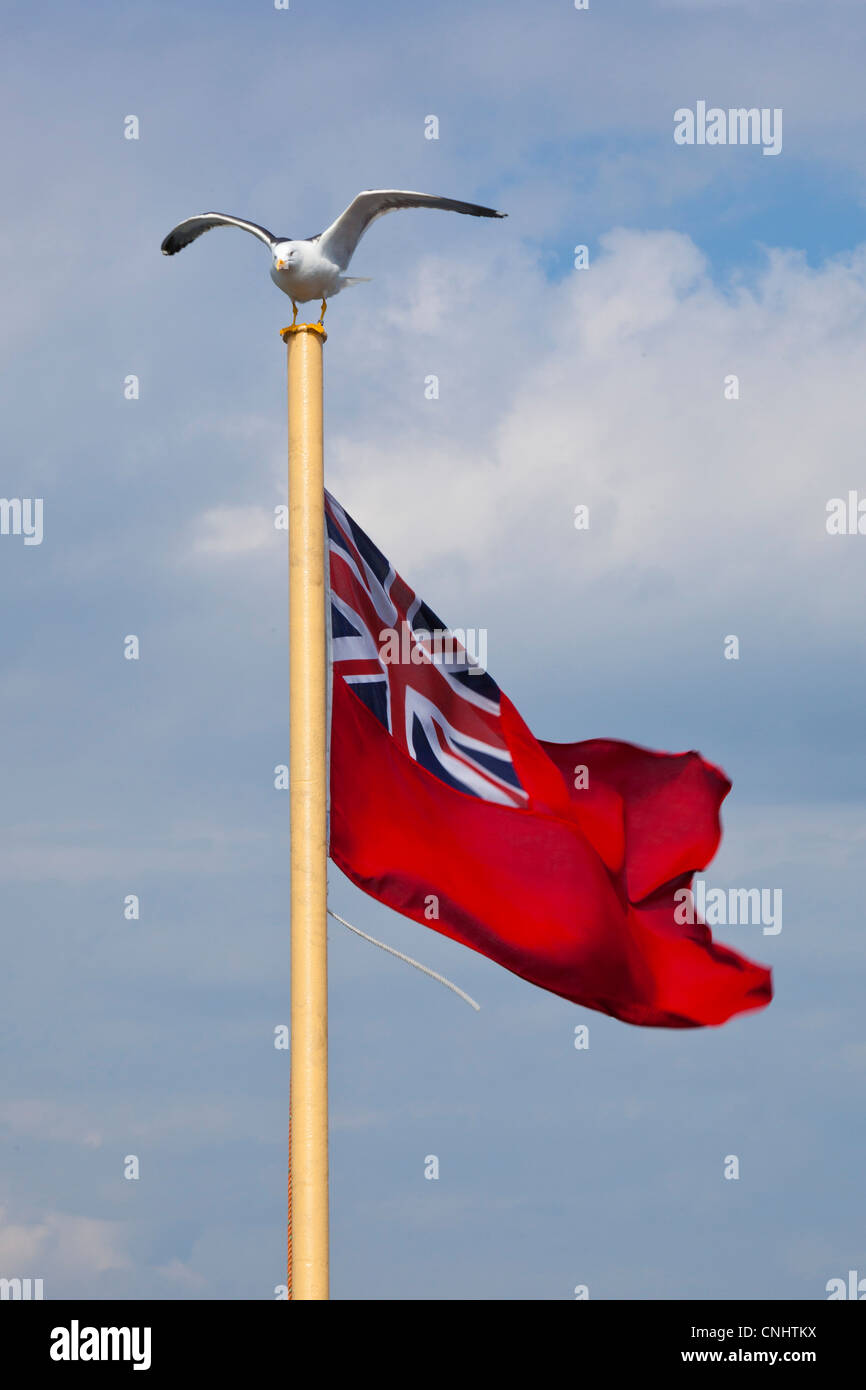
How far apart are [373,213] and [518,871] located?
26.0ft

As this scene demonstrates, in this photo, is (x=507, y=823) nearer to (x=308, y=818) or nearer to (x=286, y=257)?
(x=308, y=818)

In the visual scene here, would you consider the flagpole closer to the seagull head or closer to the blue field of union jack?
the seagull head

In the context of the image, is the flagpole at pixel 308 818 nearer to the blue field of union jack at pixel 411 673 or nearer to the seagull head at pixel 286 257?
the seagull head at pixel 286 257

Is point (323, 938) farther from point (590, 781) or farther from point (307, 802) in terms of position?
point (590, 781)

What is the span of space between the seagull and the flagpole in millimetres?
438

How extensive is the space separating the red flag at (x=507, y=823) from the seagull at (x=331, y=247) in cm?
254

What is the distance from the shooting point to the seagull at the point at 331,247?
2169 centimetres

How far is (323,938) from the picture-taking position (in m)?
21.0

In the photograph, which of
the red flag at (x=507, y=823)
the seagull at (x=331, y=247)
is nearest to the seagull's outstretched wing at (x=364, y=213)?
the seagull at (x=331, y=247)

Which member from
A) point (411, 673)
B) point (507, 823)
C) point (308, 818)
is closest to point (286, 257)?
point (411, 673)

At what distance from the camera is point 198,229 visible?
75.1 feet

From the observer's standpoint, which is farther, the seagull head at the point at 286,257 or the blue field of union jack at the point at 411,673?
the blue field of union jack at the point at 411,673

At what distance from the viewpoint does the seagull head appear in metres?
21.6
